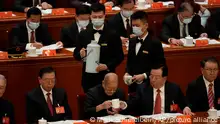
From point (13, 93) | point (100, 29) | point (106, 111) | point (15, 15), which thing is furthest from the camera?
point (15, 15)

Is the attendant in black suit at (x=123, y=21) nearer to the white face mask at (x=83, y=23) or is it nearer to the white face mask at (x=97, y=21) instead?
the white face mask at (x=83, y=23)

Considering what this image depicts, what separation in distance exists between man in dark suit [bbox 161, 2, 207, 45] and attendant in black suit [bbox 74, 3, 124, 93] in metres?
1.89

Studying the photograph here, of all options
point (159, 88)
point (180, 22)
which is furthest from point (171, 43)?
point (159, 88)

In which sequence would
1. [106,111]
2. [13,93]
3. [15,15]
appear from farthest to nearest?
[15,15] → [13,93] → [106,111]

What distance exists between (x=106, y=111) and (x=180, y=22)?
303 centimetres

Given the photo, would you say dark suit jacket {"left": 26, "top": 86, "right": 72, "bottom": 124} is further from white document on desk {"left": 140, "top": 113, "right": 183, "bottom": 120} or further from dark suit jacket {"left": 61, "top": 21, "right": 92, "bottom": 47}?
dark suit jacket {"left": 61, "top": 21, "right": 92, "bottom": 47}

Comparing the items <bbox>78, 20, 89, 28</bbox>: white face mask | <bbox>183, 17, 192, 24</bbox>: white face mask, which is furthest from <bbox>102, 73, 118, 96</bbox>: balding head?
<bbox>183, 17, 192, 24</bbox>: white face mask

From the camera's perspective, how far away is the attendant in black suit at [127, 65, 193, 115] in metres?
8.38

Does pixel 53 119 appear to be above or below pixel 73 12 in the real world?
below

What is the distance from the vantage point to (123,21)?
35.8 ft

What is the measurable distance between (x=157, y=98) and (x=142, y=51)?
2.35 feet

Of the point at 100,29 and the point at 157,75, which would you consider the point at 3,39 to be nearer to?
the point at 100,29

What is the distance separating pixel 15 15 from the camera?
456 inches

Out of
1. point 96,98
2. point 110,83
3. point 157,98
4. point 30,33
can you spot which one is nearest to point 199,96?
point 157,98
